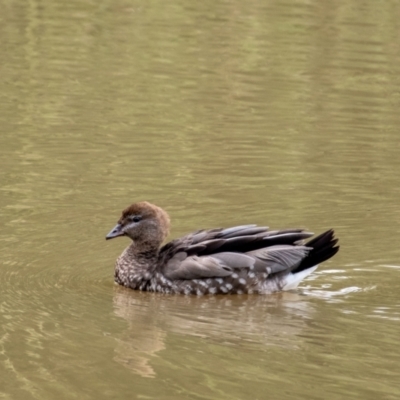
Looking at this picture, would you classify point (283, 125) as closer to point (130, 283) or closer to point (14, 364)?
point (130, 283)

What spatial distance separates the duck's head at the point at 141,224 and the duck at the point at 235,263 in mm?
346

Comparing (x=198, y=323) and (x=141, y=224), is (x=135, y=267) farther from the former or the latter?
(x=198, y=323)

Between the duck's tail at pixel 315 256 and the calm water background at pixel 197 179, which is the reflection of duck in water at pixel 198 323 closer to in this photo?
the calm water background at pixel 197 179

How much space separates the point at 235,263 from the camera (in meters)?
11.2

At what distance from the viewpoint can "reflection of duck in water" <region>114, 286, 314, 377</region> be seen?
959cm

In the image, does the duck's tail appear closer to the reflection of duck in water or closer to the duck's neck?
the reflection of duck in water

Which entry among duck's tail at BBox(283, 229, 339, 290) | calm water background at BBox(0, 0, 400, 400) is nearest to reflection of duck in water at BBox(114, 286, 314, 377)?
calm water background at BBox(0, 0, 400, 400)

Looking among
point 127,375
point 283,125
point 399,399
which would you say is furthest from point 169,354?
point 283,125

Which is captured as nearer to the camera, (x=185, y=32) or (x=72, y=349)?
(x=72, y=349)

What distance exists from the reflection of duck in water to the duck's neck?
104 millimetres

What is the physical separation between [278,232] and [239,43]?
1072 centimetres

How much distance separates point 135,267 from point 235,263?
893 millimetres

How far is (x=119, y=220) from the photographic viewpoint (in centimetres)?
1179

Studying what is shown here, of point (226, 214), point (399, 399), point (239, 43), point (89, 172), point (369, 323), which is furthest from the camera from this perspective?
→ point (239, 43)
